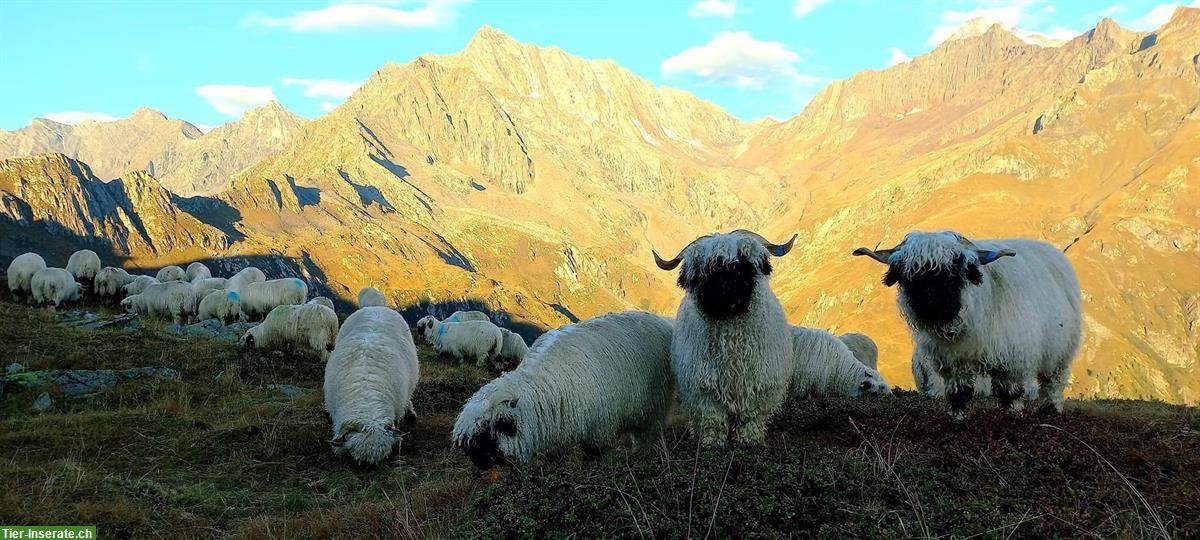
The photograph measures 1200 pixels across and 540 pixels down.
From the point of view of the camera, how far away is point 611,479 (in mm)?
6066

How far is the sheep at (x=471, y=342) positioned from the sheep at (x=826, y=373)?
46.7 feet

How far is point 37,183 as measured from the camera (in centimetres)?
14288

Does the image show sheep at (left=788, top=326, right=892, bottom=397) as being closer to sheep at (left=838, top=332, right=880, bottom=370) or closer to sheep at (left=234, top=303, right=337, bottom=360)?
sheep at (left=838, top=332, right=880, bottom=370)

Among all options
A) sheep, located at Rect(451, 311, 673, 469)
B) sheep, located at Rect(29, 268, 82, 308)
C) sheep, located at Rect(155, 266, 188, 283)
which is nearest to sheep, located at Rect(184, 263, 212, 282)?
sheep, located at Rect(155, 266, 188, 283)

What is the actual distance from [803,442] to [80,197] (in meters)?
186

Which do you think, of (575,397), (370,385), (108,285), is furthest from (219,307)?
(575,397)

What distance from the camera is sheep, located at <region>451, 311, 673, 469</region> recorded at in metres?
8.28

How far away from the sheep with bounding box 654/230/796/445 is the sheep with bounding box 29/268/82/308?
106 ft

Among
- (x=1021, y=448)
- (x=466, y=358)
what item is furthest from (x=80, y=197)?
(x=1021, y=448)

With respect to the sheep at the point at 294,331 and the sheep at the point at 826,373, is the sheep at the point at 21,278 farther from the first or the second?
the sheep at the point at 826,373

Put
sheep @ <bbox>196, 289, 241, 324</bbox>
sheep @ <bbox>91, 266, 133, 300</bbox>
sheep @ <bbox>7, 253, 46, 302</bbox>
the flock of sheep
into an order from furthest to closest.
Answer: sheep @ <bbox>91, 266, 133, 300</bbox> → sheep @ <bbox>7, 253, 46, 302</bbox> → sheep @ <bbox>196, 289, 241, 324</bbox> → the flock of sheep

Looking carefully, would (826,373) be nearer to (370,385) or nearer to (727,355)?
(727,355)

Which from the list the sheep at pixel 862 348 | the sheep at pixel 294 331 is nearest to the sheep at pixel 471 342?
the sheep at pixel 294 331

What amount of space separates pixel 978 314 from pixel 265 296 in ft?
96.5
